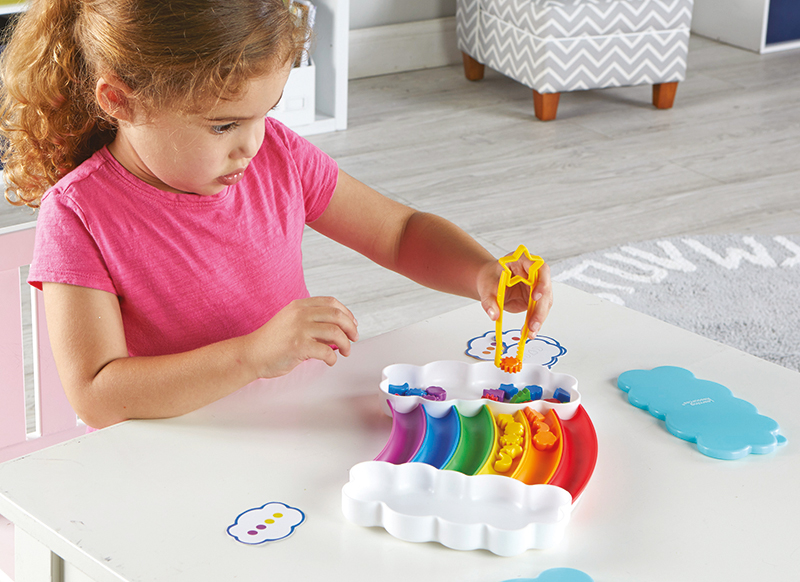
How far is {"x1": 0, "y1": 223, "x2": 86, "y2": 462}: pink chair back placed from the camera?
0.90m

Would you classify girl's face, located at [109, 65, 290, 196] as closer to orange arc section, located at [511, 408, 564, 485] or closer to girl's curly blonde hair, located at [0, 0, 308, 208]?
girl's curly blonde hair, located at [0, 0, 308, 208]

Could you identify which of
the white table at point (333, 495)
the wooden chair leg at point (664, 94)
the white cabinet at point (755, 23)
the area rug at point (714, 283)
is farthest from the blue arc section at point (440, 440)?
the white cabinet at point (755, 23)

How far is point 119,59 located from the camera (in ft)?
2.40

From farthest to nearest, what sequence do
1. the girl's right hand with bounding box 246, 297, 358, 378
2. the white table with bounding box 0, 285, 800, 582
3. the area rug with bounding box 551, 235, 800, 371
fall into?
the area rug with bounding box 551, 235, 800, 371
the girl's right hand with bounding box 246, 297, 358, 378
the white table with bounding box 0, 285, 800, 582

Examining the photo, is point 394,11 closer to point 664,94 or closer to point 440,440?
point 664,94

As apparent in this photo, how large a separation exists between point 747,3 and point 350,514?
11.4 ft

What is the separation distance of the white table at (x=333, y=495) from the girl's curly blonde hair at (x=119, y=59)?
0.80 ft

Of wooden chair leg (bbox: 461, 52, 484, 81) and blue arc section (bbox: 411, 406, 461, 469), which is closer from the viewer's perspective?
blue arc section (bbox: 411, 406, 461, 469)

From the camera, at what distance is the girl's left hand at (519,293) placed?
79 centimetres

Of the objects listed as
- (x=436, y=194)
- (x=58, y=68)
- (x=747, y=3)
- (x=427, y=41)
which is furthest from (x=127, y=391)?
(x=747, y=3)

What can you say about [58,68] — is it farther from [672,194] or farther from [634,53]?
[634,53]

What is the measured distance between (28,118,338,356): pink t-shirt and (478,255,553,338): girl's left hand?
20 cm

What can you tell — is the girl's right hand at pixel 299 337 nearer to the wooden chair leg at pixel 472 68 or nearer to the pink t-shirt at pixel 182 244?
the pink t-shirt at pixel 182 244

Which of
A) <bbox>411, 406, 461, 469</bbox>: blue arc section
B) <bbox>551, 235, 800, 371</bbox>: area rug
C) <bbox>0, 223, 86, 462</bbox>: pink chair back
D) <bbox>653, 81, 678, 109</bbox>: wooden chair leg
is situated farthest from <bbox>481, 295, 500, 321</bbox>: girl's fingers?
<bbox>653, 81, 678, 109</bbox>: wooden chair leg
